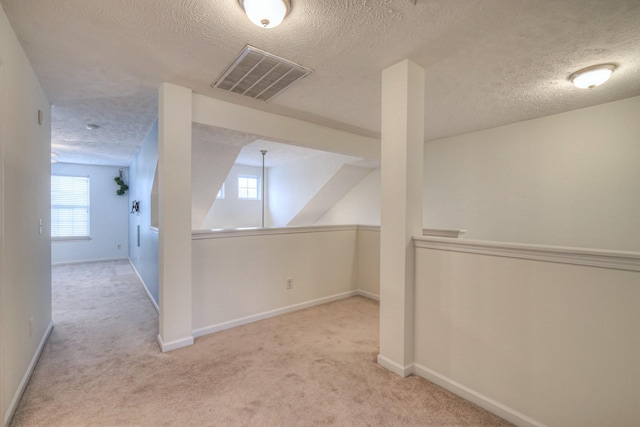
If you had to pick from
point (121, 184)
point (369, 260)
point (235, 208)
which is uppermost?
point (121, 184)

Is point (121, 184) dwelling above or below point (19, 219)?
above

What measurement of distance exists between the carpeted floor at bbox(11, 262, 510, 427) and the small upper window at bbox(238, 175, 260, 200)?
4.62 metres

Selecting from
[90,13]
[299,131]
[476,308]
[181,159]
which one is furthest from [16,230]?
[476,308]

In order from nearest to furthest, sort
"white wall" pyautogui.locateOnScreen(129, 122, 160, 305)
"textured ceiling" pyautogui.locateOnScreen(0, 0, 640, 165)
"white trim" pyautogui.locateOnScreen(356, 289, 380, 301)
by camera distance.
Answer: "textured ceiling" pyautogui.locateOnScreen(0, 0, 640, 165), "white wall" pyautogui.locateOnScreen(129, 122, 160, 305), "white trim" pyautogui.locateOnScreen(356, 289, 380, 301)

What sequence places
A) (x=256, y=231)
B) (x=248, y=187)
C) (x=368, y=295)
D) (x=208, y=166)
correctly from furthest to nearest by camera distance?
1. (x=248, y=187)
2. (x=208, y=166)
3. (x=368, y=295)
4. (x=256, y=231)

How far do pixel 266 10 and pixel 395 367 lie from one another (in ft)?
8.15

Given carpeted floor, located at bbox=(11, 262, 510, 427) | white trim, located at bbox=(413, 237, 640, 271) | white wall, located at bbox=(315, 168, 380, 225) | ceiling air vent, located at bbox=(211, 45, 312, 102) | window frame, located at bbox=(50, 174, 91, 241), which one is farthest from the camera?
window frame, located at bbox=(50, 174, 91, 241)

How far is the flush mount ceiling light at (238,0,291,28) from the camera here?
143 centimetres

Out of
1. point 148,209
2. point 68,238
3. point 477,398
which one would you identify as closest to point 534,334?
point 477,398

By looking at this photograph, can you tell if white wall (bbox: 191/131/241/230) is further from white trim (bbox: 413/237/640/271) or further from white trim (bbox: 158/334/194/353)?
white trim (bbox: 413/237/640/271)

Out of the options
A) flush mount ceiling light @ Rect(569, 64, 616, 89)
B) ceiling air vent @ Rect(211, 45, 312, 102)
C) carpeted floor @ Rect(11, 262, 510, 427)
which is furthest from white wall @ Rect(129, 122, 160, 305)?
flush mount ceiling light @ Rect(569, 64, 616, 89)

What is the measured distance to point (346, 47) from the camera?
1.95m

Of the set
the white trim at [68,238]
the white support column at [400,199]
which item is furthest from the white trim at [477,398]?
the white trim at [68,238]

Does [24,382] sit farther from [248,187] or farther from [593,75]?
[248,187]
